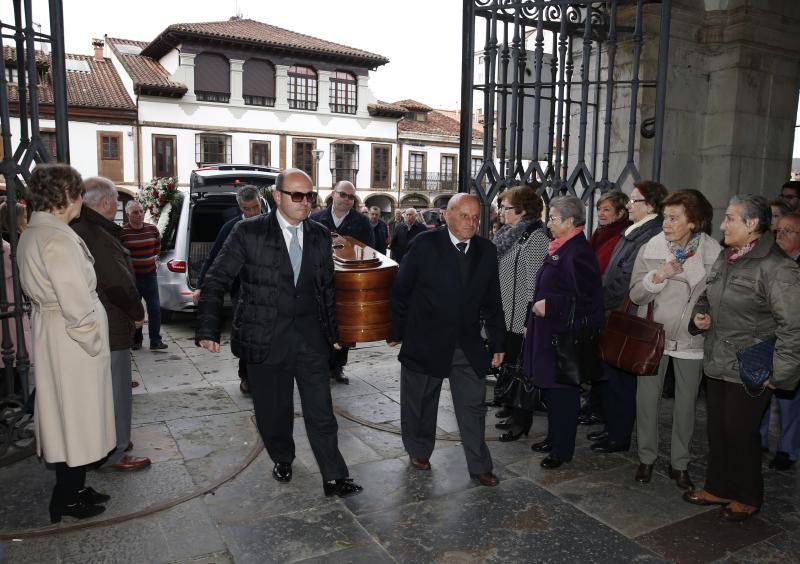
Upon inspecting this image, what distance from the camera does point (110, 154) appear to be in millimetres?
30375

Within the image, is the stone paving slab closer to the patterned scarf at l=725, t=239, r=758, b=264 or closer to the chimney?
the patterned scarf at l=725, t=239, r=758, b=264

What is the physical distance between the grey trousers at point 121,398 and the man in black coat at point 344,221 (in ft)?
7.67

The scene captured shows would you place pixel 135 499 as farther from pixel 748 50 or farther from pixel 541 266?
pixel 748 50

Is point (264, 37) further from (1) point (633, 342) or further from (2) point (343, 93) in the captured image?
(1) point (633, 342)

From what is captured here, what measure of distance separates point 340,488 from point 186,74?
3237cm

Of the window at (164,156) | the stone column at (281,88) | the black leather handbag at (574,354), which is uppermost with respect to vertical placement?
the stone column at (281,88)

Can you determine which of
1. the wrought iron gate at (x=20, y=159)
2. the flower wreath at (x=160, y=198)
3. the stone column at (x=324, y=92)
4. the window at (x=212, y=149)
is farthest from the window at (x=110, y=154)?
the wrought iron gate at (x=20, y=159)

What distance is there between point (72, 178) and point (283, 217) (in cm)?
112

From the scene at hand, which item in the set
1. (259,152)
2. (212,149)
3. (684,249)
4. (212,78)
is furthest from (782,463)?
(212,78)

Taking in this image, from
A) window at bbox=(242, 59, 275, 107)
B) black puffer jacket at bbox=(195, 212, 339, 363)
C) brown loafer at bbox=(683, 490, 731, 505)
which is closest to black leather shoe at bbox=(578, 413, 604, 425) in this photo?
brown loafer at bbox=(683, 490, 731, 505)

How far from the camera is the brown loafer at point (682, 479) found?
389 cm

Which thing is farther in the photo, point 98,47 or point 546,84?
point 98,47

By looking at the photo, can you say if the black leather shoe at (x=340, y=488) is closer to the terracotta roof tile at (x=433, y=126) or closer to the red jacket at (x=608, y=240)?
the red jacket at (x=608, y=240)

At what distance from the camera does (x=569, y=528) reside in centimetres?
340
